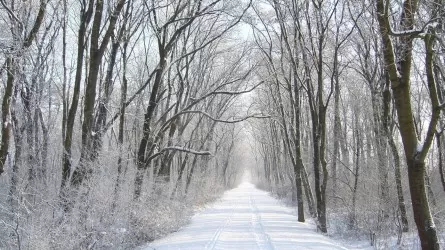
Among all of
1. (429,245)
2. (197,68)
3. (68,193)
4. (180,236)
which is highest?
(197,68)

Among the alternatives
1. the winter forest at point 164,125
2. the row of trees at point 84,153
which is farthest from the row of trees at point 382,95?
the row of trees at point 84,153

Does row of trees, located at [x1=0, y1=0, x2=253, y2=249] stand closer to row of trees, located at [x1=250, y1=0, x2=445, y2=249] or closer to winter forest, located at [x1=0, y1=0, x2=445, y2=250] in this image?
winter forest, located at [x1=0, y1=0, x2=445, y2=250]

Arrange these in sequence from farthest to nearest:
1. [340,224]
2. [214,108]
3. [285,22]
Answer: [214,108] → [285,22] → [340,224]

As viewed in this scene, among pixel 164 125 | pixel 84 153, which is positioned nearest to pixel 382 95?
pixel 164 125

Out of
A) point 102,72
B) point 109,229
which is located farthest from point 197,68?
point 109,229

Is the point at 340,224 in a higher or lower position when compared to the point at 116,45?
lower

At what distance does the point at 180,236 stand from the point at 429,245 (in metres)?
8.47

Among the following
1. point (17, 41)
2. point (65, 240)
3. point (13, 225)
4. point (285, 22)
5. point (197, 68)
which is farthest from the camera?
point (197, 68)

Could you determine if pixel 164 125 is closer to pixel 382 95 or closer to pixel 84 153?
pixel 84 153

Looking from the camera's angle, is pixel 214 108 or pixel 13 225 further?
pixel 214 108

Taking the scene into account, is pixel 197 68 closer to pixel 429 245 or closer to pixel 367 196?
pixel 367 196

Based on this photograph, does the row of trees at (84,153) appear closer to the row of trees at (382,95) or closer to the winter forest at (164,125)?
the winter forest at (164,125)

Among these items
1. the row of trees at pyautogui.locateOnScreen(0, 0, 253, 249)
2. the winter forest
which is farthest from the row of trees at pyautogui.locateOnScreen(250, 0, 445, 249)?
the row of trees at pyautogui.locateOnScreen(0, 0, 253, 249)

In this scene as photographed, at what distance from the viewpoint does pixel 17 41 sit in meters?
9.09
